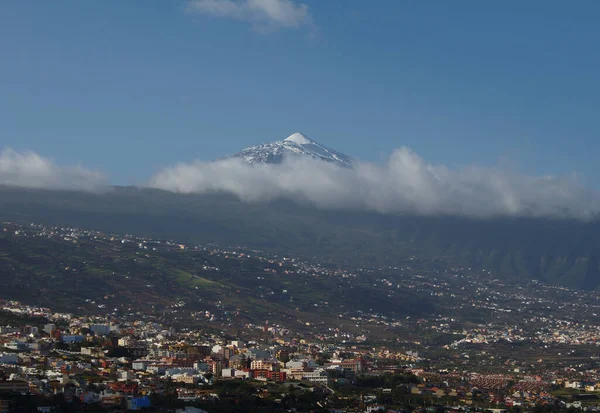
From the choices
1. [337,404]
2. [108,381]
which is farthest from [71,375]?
[337,404]

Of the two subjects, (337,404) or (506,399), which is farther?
(506,399)

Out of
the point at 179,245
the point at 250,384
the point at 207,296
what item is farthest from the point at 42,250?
the point at 250,384

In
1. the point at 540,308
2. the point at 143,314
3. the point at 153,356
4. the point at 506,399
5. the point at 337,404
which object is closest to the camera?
the point at 337,404

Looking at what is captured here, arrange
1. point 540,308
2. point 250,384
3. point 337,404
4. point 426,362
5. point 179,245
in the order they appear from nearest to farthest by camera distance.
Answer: point 337,404 < point 250,384 < point 426,362 < point 540,308 < point 179,245

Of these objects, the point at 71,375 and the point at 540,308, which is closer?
the point at 71,375

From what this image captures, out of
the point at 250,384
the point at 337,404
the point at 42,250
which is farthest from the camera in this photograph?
the point at 42,250

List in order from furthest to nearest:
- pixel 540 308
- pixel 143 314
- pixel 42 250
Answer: pixel 540 308, pixel 42 250, pixel 143 314

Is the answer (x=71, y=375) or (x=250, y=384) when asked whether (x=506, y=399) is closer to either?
(x=250, y=384)

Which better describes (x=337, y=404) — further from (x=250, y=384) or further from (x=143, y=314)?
(x=143, y=314)
